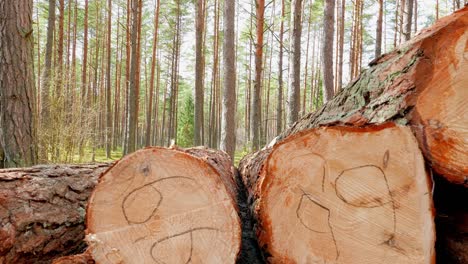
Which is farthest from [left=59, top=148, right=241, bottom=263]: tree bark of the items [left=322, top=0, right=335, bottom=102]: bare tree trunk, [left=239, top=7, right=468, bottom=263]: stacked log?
[left=322, top=0, right=335, bottom=102]: bare tree trunk

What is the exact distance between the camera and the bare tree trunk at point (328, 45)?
7176 millimetres

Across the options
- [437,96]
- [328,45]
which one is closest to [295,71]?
[328,45]

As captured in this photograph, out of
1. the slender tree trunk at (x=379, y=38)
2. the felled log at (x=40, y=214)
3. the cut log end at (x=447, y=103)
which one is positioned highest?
the slender tree trunk at (x=379, y=38)

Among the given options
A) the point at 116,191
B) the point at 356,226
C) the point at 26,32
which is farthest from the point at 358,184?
the point at 26,32

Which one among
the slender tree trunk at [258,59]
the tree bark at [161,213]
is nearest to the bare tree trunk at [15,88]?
the tree bark at [161,213]

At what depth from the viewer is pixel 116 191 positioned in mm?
1531

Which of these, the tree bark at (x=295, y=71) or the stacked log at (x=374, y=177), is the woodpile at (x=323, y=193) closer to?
the stacked log at (x=374, y=177)

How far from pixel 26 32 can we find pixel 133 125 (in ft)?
20.9

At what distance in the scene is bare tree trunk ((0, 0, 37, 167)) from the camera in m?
3.91

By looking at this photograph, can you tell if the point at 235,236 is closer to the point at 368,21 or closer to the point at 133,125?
the point at 133,125

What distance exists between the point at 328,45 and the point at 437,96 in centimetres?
600

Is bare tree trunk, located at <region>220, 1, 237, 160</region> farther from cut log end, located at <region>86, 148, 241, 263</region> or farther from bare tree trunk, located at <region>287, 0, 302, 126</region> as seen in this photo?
cut log end, located at <region>86, 148, 241, 263</region>

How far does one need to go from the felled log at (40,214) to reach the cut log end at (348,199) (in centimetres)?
101

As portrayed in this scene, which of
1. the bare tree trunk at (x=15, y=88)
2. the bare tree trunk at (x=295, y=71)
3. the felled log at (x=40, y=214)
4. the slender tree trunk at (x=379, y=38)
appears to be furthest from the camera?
the slender tree trunk at (x=379, y=38)
